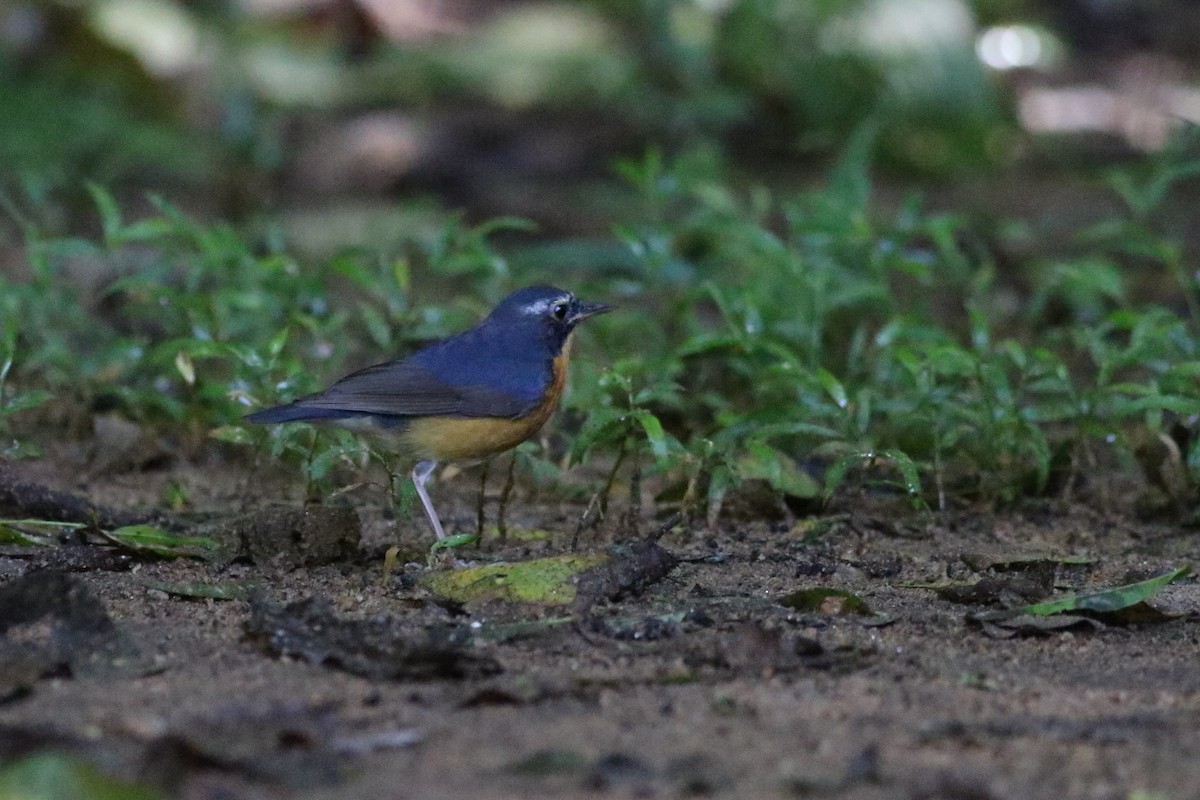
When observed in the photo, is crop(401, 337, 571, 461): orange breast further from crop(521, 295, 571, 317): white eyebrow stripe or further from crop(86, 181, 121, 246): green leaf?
crop(86, 181, 121, 246): green leaf

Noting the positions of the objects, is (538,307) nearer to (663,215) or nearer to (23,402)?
(23,402)

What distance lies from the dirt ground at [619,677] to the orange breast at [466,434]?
1.53ft

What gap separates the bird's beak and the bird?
0.63ft

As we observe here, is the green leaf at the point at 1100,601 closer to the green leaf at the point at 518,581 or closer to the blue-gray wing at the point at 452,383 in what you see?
the green leaf at the point at 518,581

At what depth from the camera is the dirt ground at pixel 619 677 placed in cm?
324

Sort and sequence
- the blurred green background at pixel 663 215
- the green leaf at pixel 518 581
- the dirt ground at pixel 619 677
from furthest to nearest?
the blurred green background at pixel 663 215
the green leaf at pixel 518 581
the dirt ground at pixel 619 677

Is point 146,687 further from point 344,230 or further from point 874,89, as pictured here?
point 874,89

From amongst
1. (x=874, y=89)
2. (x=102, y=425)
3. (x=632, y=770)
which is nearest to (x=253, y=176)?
(x=874, y=89)

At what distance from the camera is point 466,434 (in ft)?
19.7

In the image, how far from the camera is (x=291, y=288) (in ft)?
23.1

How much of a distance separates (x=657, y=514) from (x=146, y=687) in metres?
2.63

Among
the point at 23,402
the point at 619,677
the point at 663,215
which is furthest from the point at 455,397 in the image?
the point at 663,215

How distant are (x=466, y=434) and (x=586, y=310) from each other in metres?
0.83

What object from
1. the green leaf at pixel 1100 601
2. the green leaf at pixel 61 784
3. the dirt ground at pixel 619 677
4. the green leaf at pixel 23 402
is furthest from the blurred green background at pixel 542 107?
the green leaf at pixel 61 784
